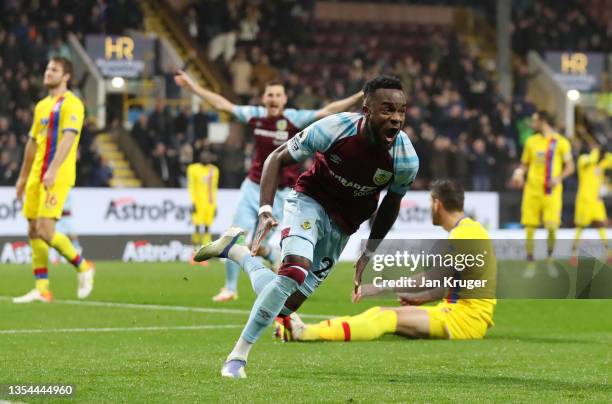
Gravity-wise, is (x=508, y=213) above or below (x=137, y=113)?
below

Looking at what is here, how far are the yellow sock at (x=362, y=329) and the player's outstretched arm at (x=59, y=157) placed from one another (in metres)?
3.85

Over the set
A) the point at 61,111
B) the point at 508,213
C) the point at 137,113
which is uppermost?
the point at 61,111

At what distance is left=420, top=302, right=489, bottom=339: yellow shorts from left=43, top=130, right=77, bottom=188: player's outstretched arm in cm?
420

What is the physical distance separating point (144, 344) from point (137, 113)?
67.1ft

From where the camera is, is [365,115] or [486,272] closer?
[365,115]

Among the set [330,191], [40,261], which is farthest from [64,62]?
[330,191]

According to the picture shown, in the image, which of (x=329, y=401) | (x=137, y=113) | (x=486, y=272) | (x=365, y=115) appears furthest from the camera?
(x=137, y=113)

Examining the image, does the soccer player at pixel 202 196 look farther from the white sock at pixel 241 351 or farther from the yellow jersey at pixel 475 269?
the white sock at pixel 241 351

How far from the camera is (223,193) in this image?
83.9ft

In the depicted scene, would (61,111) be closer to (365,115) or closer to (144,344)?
(144,344)

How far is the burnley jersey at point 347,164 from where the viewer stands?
7.52 metres

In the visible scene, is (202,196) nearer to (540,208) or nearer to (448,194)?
(540,208)

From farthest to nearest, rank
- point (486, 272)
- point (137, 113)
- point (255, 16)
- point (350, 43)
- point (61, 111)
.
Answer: point (350, 43)
point (255, 16)
point (137, 113)
point (61, 111)
point (486, 272)

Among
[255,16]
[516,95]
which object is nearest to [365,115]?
[255,16]
